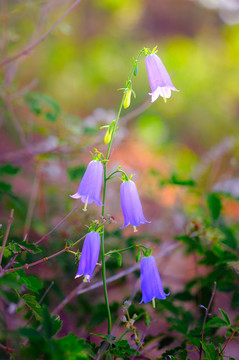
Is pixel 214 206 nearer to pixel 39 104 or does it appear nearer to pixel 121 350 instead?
pixel 121 350

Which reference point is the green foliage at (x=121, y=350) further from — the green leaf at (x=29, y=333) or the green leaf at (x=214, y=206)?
the green leaf at (x=214, y=206)

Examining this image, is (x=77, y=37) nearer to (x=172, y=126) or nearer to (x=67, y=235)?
(x=172, y=126)

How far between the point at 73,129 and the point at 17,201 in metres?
0.72

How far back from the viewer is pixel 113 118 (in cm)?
296

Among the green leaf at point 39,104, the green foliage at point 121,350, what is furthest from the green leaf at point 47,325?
the green leaf at point 39,104

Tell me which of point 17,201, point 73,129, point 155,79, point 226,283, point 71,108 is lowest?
point 226,283

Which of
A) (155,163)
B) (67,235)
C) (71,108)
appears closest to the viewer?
(67,235)

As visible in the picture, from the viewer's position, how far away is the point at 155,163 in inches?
210

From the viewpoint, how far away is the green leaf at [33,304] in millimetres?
1288

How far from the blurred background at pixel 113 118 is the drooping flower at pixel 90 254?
671 millimetres

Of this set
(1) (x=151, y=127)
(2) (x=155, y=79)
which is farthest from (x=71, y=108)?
(2) (x=155, y=79)

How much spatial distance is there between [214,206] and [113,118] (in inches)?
47.7

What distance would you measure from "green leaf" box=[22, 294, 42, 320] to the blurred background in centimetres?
59

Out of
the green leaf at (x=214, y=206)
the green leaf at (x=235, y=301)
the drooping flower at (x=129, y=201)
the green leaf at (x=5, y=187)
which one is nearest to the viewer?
the drooping flower at (x=129, y=201)
